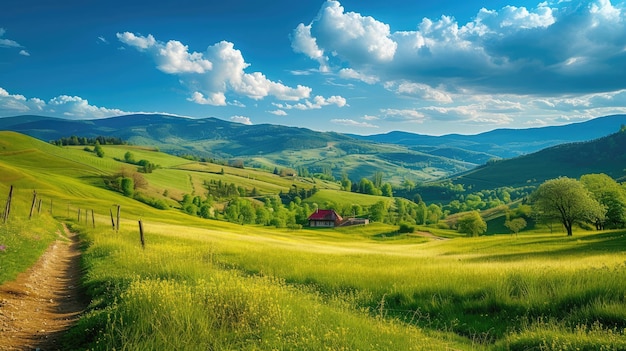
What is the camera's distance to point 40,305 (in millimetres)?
14570

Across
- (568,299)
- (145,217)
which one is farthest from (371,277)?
(145,217)

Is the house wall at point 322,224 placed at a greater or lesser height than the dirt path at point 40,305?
lesser

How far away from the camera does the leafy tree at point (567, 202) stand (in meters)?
59.5

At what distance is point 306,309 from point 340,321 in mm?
1238

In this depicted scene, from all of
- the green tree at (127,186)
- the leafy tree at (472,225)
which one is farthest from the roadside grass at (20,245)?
the green tree at (127,186)

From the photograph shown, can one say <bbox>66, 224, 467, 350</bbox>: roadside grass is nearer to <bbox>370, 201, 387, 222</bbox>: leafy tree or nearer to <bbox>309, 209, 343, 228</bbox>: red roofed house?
<bbox>309, 209, 343, 228</bbox>: red roofed house

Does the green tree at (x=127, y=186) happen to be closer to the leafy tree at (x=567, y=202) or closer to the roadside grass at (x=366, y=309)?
the leafy tree at (x=567, y=202)

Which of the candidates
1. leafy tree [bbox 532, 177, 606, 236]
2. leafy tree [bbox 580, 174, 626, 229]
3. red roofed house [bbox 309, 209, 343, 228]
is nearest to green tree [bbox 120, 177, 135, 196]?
red roofed house [bbox 309, 209, 343, 228]

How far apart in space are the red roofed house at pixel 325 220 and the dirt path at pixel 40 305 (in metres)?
143

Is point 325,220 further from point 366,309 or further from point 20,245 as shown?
point 366,309

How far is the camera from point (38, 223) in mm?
37375

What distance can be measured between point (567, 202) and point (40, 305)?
2598 inches

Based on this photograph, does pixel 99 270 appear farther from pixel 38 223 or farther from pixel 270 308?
pixel 38 223

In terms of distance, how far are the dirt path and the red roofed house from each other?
14347cm
